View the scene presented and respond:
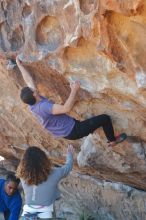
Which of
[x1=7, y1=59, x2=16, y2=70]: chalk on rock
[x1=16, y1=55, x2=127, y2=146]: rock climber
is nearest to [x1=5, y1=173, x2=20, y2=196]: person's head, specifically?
[x1=16, y1=55, x2=127, y2=146]: rock climber

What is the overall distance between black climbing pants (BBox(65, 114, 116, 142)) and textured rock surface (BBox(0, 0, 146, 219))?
127 millimetres

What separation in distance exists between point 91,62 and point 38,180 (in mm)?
1284

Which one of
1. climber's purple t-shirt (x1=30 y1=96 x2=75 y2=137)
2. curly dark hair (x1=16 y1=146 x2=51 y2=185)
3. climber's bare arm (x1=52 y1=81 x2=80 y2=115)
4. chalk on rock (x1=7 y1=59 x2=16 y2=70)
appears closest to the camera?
curly dark hair (x1=16 y1=146 x2=51 y2=185)

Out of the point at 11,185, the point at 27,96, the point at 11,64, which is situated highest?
the point at 27,96

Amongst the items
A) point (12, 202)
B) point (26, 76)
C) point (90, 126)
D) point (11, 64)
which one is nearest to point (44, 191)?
point (12, 202)

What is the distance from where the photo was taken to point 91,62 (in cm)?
537

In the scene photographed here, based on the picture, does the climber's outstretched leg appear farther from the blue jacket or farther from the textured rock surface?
the blue jacket

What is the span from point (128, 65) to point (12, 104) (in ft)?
8.01

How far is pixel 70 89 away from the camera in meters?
5.93

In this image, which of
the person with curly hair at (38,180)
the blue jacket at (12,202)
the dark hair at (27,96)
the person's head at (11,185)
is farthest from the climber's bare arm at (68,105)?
the blue jacket at (12,202)

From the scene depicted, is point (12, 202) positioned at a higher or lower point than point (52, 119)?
lower

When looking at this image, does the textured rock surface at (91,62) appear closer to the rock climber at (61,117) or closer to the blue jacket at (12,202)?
the rock climber at (61,117)

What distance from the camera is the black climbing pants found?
19.0ft

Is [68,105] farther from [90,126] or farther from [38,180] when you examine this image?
[38,180]
